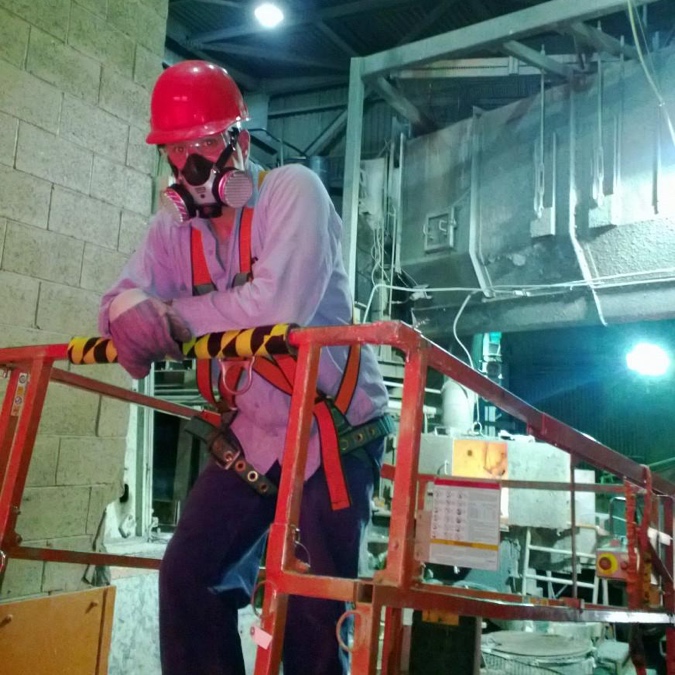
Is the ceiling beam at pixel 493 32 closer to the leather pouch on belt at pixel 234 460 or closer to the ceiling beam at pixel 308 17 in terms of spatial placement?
the ceiling beam at pixel 308 17

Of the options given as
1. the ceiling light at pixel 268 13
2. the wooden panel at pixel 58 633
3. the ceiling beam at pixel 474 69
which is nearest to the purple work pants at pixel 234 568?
the wooden panel at pixel 58 633

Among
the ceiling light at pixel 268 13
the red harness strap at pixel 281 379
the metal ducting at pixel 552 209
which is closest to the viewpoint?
the red harness strap at pixel 281 379

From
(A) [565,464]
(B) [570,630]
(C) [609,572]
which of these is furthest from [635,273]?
(C) [609,572]

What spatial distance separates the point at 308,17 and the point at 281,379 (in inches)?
319

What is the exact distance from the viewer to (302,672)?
1745mm

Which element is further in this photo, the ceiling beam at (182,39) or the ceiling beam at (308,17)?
the ceiling beam at (182,39)

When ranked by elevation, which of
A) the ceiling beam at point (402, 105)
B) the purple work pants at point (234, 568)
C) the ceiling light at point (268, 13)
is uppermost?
the ceiling light at point (268, 13)

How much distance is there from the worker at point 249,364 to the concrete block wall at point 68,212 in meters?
1.48

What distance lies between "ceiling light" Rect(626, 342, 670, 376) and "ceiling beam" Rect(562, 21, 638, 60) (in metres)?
4.98

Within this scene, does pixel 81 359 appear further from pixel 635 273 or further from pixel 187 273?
pixel 635 273

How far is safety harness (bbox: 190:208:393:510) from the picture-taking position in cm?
175

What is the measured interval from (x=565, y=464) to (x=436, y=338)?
→ 2037 mm

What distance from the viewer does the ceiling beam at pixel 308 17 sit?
8.51m

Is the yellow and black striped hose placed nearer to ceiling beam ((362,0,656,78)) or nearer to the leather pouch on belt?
the leather pouch on belt
